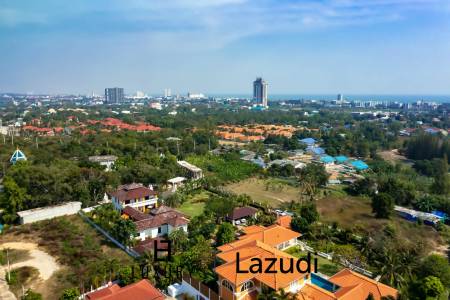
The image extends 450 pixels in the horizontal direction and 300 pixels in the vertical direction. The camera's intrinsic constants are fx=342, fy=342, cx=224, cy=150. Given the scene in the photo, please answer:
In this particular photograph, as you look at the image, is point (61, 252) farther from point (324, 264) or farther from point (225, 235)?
point (324, 264)

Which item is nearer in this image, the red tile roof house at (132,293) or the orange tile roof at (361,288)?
the red tile roof house at (132,293)

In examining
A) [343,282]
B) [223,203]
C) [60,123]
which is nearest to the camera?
[343,282]

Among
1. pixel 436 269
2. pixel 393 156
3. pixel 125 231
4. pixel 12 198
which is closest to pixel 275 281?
pixel 436 269

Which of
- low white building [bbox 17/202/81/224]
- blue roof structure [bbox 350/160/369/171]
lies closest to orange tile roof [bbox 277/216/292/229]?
low white building [bbox 17/202/81/224]

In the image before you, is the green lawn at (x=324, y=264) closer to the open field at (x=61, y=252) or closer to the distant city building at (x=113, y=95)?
the open field at (x=61, y=252)

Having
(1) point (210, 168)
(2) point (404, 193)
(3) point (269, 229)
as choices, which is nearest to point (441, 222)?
(2) point (404, 193)

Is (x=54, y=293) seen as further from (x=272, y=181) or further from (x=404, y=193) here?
(x=404, y=193)

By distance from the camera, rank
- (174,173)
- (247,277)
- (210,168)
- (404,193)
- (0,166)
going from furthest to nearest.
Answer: (210,168)
(174,173)
(0,166)
(404,193)
(247,277)

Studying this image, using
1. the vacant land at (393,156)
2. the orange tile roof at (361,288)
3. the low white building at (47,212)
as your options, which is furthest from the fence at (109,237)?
the vacant land at (393,156)
